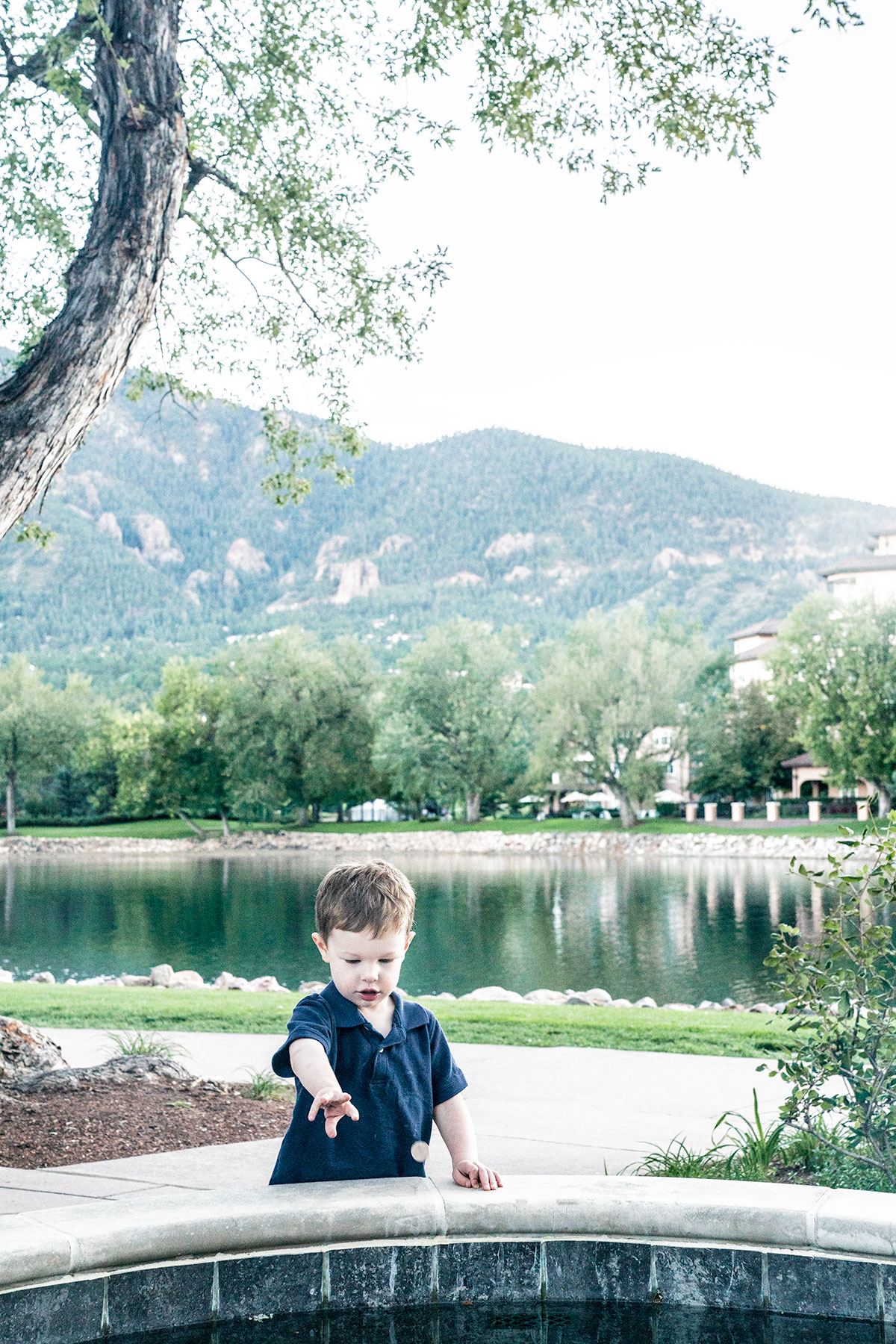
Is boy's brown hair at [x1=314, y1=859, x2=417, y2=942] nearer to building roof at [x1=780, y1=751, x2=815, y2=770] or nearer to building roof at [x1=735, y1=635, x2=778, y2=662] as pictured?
building roof at [x1=780, y1=751, x2=815, y2=770]

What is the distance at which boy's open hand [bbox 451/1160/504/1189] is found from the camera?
299 cm

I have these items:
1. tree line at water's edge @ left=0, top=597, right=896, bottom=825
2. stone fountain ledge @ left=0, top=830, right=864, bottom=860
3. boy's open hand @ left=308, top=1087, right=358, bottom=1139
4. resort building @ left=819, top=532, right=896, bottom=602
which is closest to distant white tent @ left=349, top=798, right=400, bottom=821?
tree line at water's edge @ left=0, top=597, right=896, bottom=825

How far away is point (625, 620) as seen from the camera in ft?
191

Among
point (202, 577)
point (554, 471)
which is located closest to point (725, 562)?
point (554, 471)

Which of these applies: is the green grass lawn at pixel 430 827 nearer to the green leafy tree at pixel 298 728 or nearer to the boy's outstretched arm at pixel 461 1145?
the green leafy tree at pixel 298 728

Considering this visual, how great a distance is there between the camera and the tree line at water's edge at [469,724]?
166 feet

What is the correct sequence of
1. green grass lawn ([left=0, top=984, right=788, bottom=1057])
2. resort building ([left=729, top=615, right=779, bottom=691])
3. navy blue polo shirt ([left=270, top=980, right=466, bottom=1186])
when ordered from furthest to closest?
resort building ([left=729, top=615, right=779, bottom=691]) < green grass lawn ([left=0, top=984, right=788, bottom=1057]) < navy blue polo shirt ([left=270, top=980, right=466, bottom=1186])

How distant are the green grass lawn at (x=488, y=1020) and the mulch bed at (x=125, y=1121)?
314 cm

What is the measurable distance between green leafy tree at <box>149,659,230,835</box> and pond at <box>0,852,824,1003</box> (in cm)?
2468

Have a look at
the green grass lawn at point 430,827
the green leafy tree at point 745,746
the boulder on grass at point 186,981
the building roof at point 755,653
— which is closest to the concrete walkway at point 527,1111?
the boulder on grass at point 186,981

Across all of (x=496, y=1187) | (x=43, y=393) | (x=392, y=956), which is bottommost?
(x=496, y=1187)

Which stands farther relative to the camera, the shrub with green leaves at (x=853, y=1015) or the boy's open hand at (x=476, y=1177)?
the shrub with green leaves at (x=853, y=1015)

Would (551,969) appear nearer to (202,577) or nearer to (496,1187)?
(496,1187)

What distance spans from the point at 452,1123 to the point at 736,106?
718 centimetres
